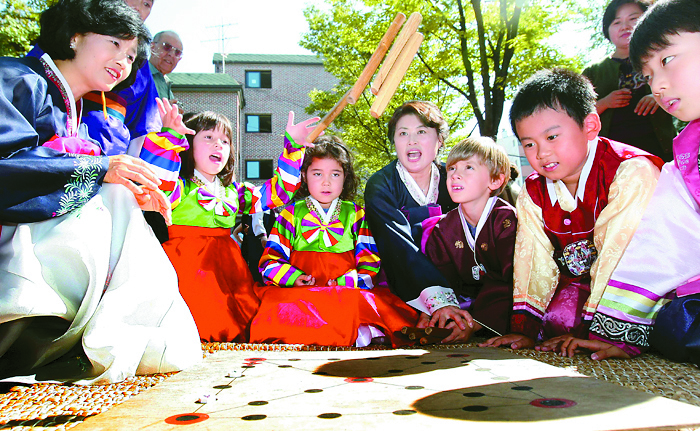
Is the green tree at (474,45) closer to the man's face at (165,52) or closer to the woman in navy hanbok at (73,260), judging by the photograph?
the man's face at (165,52)

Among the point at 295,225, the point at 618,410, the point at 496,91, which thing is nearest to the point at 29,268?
the point at 295,225

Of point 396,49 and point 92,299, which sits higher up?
point 396,49

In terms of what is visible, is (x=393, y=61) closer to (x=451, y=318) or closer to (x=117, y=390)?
(x=451, y=318)

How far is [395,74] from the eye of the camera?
255 centimetres

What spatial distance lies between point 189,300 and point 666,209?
2453mm

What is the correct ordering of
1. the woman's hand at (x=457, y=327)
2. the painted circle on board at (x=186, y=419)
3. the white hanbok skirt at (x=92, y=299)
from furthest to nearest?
the woman's hand at (x=457, y=327)
the white hanbok skirt at (x=92, y=299)
the painted circle on board at (x=186, y=419)

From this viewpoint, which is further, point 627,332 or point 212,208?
point 212,208

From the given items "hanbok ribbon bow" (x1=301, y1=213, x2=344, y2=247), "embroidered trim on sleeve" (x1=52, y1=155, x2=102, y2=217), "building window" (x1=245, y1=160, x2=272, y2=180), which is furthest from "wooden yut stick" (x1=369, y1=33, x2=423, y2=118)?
"building window" (x1=245, y1=160, x2=272, y2=180)

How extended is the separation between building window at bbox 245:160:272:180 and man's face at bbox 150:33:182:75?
17316 mm

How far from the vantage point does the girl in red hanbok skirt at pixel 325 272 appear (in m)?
2.67

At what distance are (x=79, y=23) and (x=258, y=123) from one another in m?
21.2

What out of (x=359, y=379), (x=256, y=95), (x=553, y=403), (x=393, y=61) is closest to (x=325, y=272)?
(x=393, y=61)

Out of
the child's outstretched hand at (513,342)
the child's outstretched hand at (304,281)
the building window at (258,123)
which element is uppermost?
the building window at (258,123)

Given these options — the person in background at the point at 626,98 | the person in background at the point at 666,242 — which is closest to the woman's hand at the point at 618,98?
the person in background at the point at 626,98
